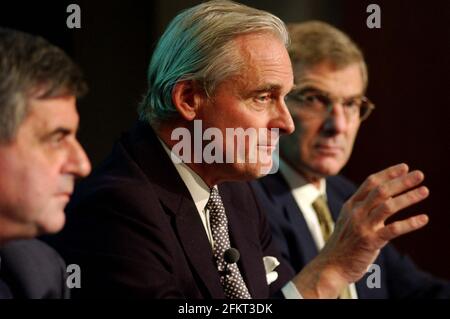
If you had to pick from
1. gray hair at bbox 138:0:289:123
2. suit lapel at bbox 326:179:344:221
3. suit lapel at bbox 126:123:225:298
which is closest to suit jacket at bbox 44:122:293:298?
suit lapel at bbox 126:123:225:298

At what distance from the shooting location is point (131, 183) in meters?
1.88

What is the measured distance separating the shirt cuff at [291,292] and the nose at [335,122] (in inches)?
28.1

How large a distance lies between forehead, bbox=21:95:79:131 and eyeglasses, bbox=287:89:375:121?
114 cm

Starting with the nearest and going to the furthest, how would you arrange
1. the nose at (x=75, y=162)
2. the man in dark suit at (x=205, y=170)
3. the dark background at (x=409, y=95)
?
the nose at (x=75, y=162)
the man in dark suit at (x=205, y=170)
the dark background at (x=409, y=95)

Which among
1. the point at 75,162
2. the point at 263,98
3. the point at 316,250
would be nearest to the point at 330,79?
the point at 316,250

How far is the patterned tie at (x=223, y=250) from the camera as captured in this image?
6.46 ft

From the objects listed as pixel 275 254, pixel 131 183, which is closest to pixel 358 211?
pixel 275 254

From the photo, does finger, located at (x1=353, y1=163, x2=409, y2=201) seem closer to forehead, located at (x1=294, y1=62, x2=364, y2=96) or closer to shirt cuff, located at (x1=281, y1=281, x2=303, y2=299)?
shirt cuff, located at (x1=281, y1=281, x2=303, y2=299)

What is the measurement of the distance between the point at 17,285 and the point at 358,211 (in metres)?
0.74

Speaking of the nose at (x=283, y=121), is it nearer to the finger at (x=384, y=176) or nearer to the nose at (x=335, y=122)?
the finger at (x=384, y=176)

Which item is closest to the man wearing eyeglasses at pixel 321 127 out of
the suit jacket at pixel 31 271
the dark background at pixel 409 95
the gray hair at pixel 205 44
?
the dark background at pixel 409 95

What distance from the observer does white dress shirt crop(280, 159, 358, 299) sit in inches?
100

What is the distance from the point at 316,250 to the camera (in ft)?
8.22

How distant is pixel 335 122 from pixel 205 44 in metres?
0.80
